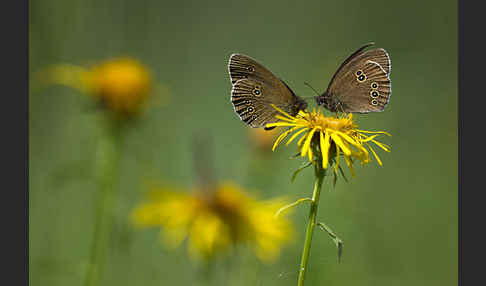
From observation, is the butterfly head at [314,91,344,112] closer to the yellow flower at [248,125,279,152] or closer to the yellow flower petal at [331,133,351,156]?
the yellow flower petal at [331,133,351,156]

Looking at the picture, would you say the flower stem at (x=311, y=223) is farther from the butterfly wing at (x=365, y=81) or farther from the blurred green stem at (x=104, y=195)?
the blurred green stem at (x=104, y=195)

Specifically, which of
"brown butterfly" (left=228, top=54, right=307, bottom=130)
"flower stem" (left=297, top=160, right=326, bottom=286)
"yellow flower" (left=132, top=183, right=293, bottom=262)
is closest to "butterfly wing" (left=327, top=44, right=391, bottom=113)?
"brown butterfly" (left=228, top=54, right=307, bottom=130)

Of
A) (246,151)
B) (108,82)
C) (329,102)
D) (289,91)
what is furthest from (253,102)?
(246,151)

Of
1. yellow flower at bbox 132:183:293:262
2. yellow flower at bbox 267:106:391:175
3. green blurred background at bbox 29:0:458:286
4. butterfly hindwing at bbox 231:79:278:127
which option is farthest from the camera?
green blurred background at bbox 29:0:458:286

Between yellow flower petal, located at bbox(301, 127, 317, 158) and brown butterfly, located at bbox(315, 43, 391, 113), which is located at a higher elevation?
brown butterfly, located at bbox(315, 43, 391, 113)

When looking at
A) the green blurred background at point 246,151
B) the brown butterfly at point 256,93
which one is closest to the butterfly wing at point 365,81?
the brown butterfly at point 256,93

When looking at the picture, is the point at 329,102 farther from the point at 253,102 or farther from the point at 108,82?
the point at 108,82
